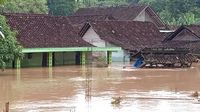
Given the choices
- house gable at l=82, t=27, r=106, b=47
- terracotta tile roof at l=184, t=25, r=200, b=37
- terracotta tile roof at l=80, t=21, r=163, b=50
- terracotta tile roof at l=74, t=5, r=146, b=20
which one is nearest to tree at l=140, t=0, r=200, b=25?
terracotta tile roof at l=74, t=5, r=146, b=20

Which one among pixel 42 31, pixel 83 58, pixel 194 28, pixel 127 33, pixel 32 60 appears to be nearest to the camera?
pixel 32 60

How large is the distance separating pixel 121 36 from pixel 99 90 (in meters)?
26.2

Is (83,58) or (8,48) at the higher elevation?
(8,48)

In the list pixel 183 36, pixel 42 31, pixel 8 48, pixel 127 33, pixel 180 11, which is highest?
pixel 180 11

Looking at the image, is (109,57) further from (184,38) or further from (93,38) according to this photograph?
(184,38)

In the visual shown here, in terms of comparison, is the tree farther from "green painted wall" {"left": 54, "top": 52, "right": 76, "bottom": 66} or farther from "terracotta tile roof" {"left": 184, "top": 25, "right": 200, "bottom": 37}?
"green painted wall" {"left": 54, "top": 52, "right": 76, "bottom": 66}

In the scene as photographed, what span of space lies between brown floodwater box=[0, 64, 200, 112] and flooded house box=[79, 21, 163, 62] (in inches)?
427

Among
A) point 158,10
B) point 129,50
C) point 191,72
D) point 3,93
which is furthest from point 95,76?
point 158,10

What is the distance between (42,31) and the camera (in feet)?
148

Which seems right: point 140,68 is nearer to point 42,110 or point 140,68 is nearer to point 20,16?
point 20,16

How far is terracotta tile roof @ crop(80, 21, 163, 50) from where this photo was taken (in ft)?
169

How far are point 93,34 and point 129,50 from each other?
4.07 m

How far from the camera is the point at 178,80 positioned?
32.8m

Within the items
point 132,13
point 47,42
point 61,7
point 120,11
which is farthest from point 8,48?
point 61,7
